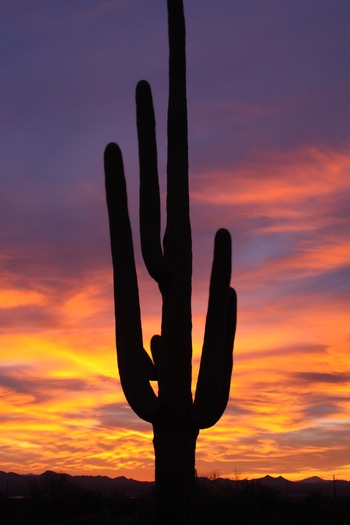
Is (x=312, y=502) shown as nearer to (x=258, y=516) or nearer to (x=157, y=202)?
(x=258, y=516)

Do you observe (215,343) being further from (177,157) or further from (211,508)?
(211,508)

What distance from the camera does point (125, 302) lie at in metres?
10.5

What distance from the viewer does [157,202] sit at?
1095 cm

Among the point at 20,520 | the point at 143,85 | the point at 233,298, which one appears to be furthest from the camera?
the point at 20,520

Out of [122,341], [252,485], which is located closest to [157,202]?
[122,341]

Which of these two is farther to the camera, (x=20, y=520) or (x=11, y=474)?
(x=11, y=474)

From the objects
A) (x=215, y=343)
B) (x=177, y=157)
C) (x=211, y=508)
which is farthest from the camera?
(x=211, y=508)

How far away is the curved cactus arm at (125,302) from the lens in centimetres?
1050

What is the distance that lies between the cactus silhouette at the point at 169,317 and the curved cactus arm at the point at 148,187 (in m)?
0.01

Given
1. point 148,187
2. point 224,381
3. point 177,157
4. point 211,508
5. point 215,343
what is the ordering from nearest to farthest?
1. point 215,343
2. point 148,187
3. point 177,157
4. point 224,381
5. point 211,508

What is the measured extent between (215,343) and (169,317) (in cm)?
90

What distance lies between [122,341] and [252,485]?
66.9 feet

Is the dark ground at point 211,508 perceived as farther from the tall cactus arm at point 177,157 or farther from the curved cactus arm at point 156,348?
the tall cactus arm at point 177,157

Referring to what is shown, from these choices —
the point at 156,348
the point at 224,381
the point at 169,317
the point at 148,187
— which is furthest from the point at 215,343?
the point at 148,187
